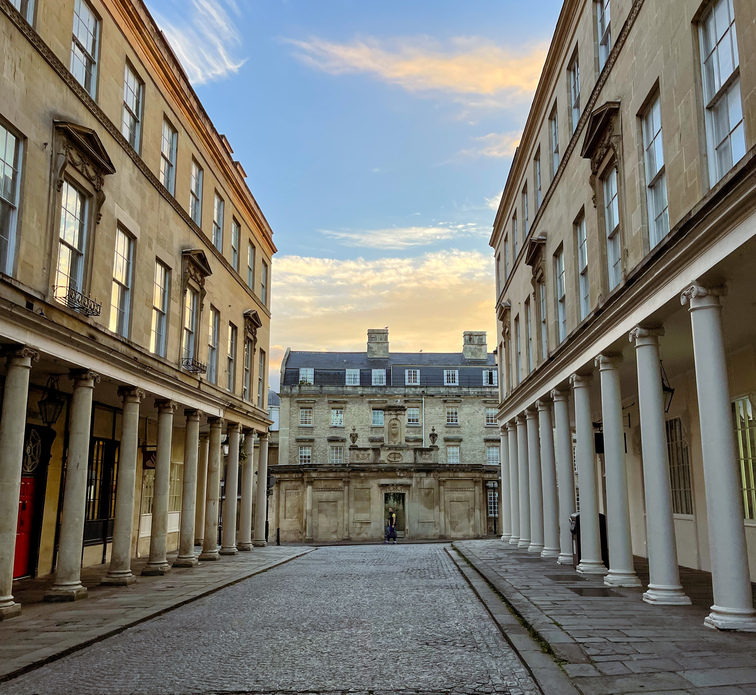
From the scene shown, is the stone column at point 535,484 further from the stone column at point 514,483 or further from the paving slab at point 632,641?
the paving slab at point 632,641

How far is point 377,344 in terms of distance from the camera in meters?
69.0

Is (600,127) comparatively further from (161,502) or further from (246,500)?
(246,500)

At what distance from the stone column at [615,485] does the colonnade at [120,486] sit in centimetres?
992

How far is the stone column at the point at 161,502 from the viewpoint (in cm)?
1838

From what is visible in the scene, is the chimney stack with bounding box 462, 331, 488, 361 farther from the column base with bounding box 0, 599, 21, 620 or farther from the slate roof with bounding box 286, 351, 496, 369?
the column base with bounding box 0, 599, 21, 620

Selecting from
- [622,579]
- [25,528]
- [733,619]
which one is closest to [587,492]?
[622,579]

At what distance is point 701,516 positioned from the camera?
1748cm

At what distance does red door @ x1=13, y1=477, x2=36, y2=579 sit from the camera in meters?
17.4

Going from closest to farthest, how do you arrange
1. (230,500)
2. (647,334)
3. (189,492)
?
(647,334) < (189,492) < (230,500)

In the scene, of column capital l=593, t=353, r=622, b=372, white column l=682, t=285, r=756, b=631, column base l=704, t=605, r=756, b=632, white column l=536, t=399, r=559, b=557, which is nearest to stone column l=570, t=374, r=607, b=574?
column capital l=593, t=353, r=622, b=372

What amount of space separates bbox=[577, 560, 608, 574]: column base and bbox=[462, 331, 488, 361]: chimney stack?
51.9 meters

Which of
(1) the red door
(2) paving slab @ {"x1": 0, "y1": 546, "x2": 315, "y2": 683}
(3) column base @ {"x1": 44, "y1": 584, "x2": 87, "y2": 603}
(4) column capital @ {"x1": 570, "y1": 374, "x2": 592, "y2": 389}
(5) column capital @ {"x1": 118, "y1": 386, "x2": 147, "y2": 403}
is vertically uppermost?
(4) column capital @ {"x1": 570, "y1": 374, "x2": 592, "y2": 389}

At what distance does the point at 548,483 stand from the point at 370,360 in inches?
1898

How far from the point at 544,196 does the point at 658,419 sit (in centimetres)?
1052
